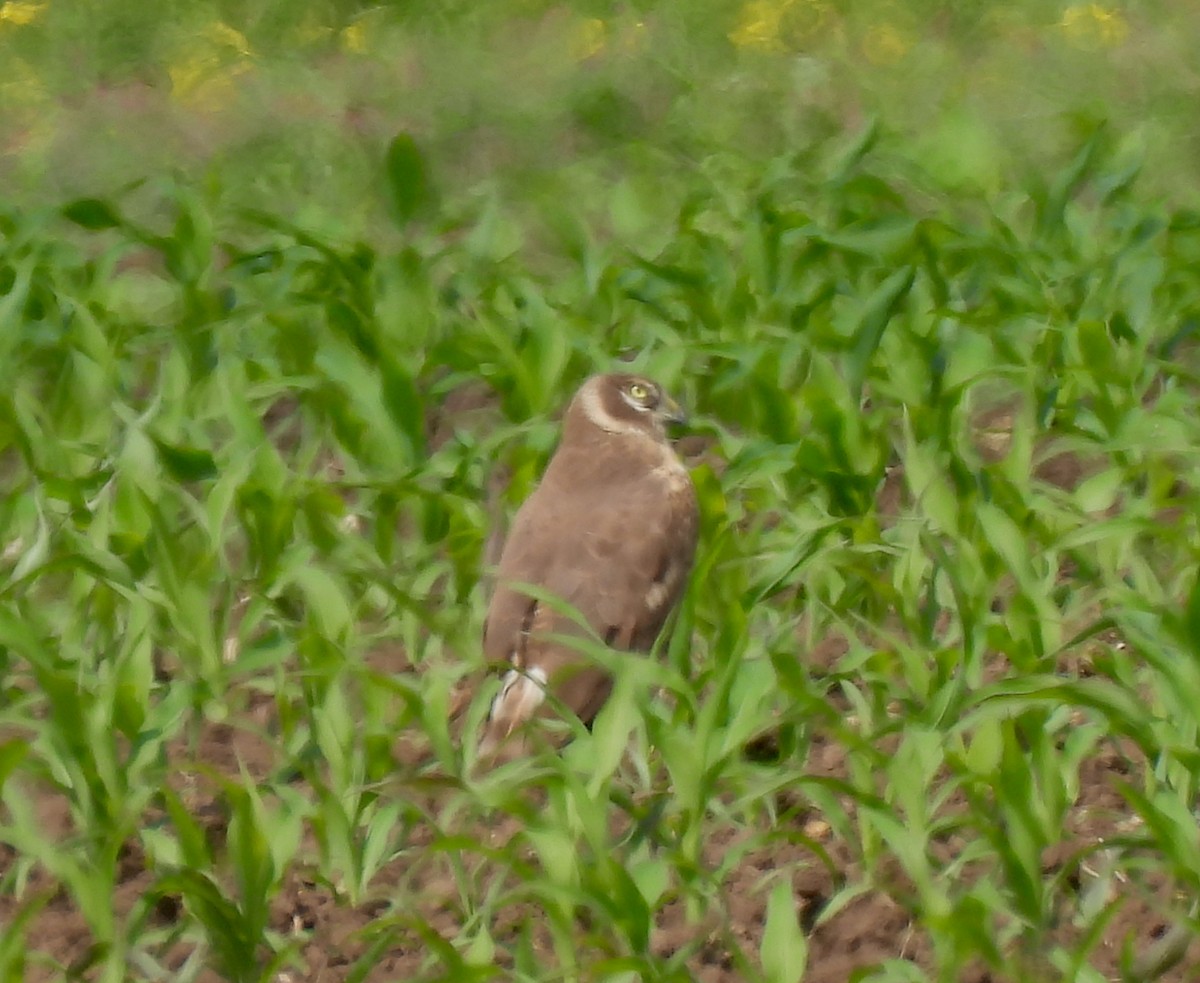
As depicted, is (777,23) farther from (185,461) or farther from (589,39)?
(185,461)

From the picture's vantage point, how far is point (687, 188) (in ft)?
25.2

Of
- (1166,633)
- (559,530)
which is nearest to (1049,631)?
(1166,633)

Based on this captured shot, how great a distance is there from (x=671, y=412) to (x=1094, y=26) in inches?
197

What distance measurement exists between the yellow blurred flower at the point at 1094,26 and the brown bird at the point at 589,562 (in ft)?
16.7

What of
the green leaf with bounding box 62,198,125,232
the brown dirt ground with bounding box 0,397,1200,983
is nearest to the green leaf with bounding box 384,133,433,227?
the green leaf with bounding box 62,198,125,232

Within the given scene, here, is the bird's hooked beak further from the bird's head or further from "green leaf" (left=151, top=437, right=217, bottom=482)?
"green leaf" (left=151, top=437, right=217, bottom=482)

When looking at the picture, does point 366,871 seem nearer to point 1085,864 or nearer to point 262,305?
point 1085,864

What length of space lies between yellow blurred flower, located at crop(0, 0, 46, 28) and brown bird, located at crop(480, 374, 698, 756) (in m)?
6.35

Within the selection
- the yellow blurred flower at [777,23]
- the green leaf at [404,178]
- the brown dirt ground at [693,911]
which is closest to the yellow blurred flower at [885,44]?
the yellow blurred flower at [777,23]

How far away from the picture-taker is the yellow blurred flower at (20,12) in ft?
33.9

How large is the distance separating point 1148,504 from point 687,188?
10.7 ft

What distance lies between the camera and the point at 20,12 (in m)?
10.4

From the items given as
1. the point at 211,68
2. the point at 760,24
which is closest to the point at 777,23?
the point at 760,24

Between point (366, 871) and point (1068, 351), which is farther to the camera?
point (1068, 351)
